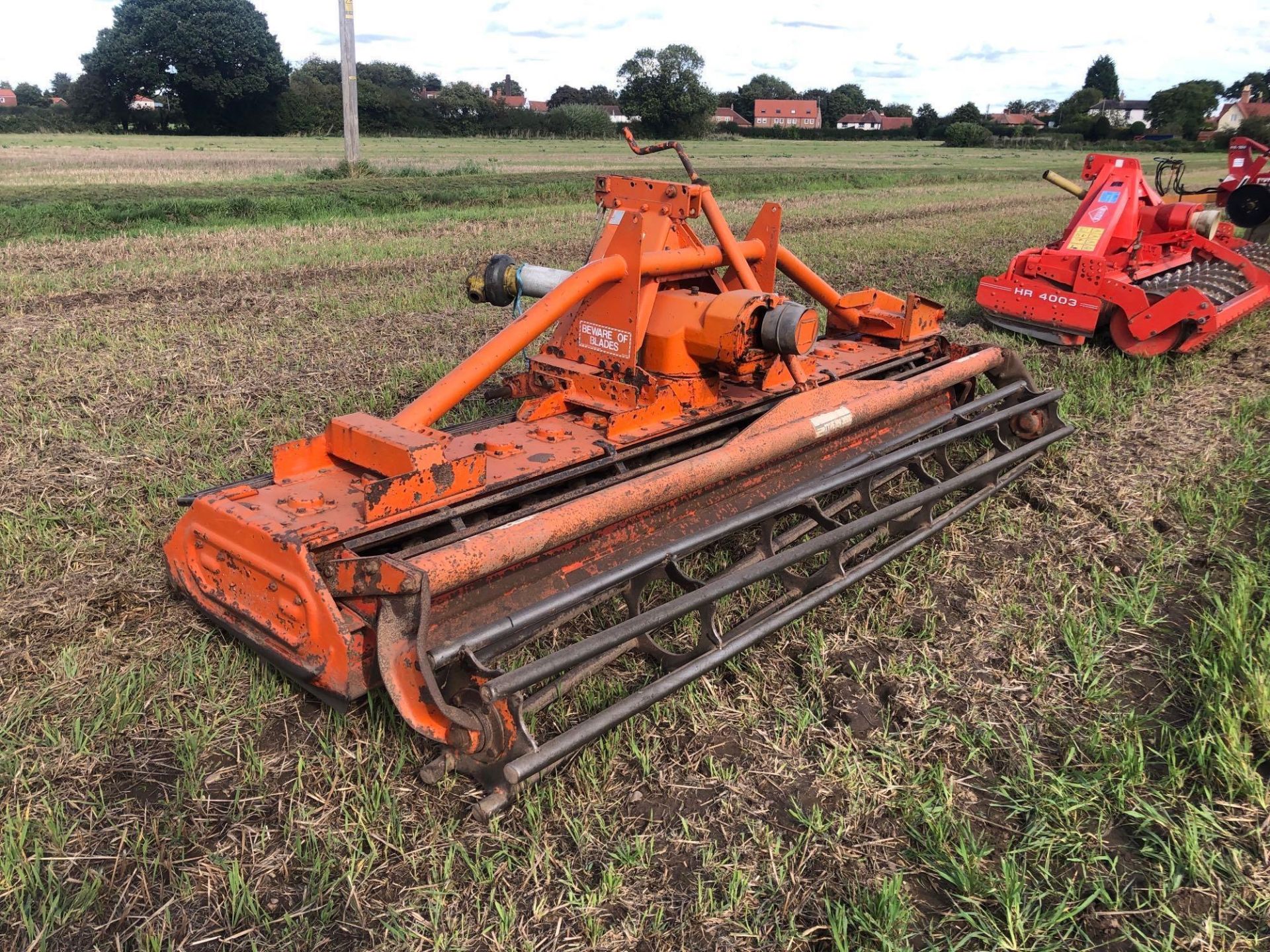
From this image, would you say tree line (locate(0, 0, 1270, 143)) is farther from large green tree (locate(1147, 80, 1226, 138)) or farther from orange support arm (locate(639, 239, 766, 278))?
orange support arm (locate(639, 239, 766, 278))

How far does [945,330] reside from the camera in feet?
27.3

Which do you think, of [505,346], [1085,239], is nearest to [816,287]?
[505,346]

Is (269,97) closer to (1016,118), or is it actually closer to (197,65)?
(197,65)

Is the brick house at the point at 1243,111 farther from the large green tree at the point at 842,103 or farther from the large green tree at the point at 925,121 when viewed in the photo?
the large green tree at the point at 842,103

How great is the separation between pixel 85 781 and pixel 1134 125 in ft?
234

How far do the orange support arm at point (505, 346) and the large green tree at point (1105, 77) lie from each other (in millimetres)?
121634

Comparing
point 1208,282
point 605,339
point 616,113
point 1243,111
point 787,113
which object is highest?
point 787,113

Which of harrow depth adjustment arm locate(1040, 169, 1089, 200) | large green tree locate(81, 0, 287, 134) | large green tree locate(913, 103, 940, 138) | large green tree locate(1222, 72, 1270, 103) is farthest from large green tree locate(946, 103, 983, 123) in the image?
harrow depth adjustment arm locate(1040, 169, 1089, 200)

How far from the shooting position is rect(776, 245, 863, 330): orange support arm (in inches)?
203

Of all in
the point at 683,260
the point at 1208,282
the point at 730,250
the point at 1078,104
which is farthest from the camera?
the point at 1078,104

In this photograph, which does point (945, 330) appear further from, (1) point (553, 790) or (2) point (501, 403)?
(1) point (553, 790)

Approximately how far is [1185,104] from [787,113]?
40.3 meters

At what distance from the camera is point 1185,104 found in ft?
193

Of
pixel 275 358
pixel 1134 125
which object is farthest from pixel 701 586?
pixel 1134 125
